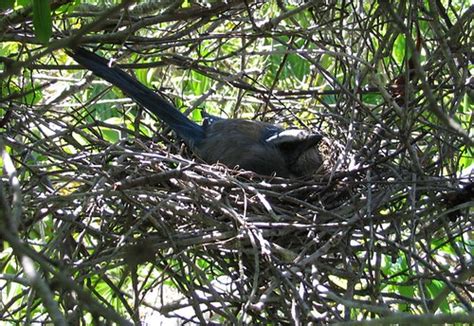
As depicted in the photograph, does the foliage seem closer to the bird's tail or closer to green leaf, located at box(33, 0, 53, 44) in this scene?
green leaf, located at box(33, 0, 53, 44)

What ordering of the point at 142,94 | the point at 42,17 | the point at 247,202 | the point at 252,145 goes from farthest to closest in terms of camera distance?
the point at 252,145 → the point at 142,94 → the point at 247,202 → the point at 42,17

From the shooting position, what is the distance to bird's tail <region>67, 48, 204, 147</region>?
371 centimetres

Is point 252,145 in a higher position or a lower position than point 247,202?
higher

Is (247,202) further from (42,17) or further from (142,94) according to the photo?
(42,17)

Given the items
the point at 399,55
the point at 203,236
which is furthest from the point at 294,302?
the point at 399,55

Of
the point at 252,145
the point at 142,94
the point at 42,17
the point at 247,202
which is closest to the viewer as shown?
the point at 42,17

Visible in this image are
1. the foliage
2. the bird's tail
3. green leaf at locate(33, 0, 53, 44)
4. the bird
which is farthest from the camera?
the bird

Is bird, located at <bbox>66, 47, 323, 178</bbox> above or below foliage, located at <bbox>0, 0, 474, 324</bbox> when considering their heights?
above

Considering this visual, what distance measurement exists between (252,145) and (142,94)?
635mm

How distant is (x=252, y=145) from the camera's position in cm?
425

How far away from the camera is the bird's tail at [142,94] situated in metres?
3.71

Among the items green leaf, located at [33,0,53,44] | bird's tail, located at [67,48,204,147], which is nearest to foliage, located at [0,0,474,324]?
green leaf, located at [33,0,53,44]

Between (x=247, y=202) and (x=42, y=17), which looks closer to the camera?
(x=42, y=17)

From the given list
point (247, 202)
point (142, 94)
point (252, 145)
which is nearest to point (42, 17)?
point (247, 202)
